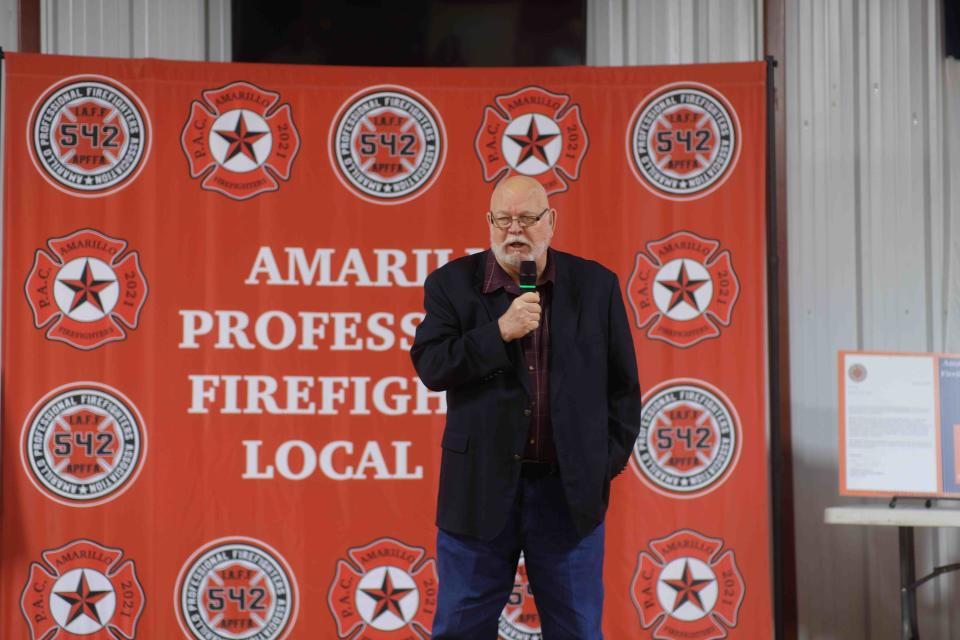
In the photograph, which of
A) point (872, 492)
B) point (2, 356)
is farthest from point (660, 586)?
point (2, 356)

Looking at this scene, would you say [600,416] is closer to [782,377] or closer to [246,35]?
[782,377]

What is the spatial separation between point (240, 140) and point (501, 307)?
153 centimetres

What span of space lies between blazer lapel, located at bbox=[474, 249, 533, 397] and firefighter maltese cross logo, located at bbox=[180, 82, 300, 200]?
4.27 feet

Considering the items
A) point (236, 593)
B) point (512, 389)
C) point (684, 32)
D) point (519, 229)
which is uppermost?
point (684, 32)

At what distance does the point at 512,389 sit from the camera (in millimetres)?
2055

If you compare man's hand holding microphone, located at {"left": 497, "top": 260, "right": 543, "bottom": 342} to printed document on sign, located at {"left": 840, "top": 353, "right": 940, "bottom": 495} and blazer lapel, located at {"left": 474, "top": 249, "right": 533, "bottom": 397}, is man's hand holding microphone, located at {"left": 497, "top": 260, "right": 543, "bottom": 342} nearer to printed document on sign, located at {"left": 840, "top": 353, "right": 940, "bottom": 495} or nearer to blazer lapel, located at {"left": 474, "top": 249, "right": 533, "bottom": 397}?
blazer lapel, located at {"left": 474, "top": 249, "right": 533, "bottom": 397}

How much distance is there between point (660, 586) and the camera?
126 inches

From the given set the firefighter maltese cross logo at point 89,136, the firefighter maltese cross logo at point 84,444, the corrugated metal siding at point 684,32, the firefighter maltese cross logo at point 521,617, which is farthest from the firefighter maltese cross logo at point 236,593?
the corrugated metal siding at point 684,32

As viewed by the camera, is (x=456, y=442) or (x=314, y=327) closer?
(x=456, y=442)

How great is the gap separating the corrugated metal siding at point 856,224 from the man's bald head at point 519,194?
180 cm

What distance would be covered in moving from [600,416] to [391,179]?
4.90ft

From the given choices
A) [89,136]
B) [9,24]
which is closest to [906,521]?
[89,136]

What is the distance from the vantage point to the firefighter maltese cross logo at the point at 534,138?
3.27 meters

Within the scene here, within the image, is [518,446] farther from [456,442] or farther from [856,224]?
[856,224]
